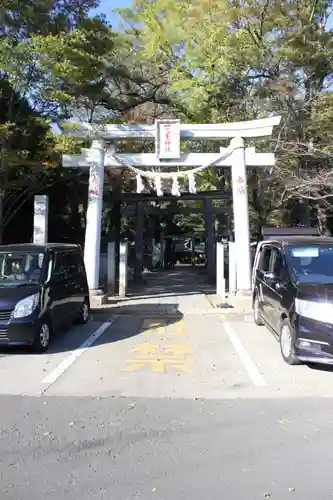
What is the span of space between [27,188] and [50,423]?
475 inches

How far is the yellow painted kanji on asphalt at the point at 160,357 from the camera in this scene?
681 centimetres

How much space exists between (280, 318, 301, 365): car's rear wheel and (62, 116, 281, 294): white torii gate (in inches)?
242

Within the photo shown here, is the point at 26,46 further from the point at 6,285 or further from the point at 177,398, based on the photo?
the point at 177,398

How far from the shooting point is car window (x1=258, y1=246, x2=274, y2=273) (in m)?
8.94

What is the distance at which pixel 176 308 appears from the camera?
40.4ft

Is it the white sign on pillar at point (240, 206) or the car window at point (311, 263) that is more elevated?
the white sign on pillar at point (240, 206)

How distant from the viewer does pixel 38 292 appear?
24.8 feet

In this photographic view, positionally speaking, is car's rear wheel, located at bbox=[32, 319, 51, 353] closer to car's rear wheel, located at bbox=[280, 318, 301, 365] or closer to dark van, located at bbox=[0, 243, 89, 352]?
dark van, located at bbox=[0, 243, 89, 352]

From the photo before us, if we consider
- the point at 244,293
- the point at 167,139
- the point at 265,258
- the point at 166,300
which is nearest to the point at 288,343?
the point at 265,258

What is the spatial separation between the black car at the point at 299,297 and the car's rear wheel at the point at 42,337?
11.9 ft

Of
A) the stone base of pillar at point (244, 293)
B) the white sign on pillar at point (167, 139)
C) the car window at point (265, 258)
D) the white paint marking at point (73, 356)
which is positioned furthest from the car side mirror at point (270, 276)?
the white sign on pillar at point (167, 139)

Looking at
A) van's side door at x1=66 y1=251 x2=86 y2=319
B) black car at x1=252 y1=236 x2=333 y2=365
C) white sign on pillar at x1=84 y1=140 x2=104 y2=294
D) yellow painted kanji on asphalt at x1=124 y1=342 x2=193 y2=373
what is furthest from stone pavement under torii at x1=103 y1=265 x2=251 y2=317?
yellow painted kanji on asphalt at x1=124 y1=342 x2=193 y2=373

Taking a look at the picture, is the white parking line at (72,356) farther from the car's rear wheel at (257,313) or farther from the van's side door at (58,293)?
the car's rear wheel at (257,313)

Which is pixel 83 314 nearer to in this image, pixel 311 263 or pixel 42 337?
pixel 42 337
